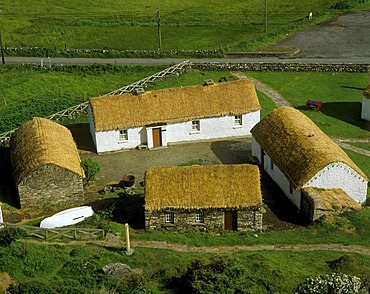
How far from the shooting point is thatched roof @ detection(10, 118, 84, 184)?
40766 millimetres

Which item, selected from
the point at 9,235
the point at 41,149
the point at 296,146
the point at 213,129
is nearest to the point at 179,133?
the point at 213,129

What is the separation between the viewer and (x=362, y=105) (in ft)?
187

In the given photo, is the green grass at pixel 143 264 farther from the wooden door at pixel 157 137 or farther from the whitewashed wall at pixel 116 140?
the wooden door at pixel 157 137

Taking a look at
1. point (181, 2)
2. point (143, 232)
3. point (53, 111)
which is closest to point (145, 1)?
point (181, 2)

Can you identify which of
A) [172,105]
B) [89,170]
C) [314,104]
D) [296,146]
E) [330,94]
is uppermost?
[172,105]

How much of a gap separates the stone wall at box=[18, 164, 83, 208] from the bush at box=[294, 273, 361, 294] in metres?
18.4

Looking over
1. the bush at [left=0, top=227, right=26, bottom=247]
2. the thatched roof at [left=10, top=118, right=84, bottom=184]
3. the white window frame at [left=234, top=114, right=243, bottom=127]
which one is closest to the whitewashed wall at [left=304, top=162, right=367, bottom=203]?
the white window frame at [left=234, top=114, right=243, bottom=127]

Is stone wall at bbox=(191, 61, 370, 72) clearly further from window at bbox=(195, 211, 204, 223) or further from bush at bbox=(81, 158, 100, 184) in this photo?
window at bbox=(195, 211, 204, 223)

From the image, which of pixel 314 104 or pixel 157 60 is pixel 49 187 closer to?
pixel 314 104

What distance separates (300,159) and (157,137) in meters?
14.7

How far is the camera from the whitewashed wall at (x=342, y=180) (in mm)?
39594

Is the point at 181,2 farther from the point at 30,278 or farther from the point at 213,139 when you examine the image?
the point at 30,278

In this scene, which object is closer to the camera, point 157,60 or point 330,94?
point 330,94

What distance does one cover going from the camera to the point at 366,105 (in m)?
56.4
